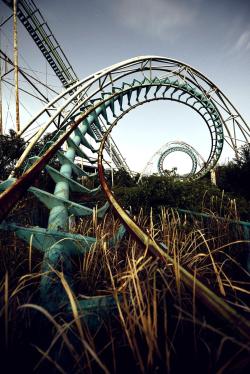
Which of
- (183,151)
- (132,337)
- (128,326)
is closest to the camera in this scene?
(132,337)

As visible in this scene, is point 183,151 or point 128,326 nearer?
point 128,326

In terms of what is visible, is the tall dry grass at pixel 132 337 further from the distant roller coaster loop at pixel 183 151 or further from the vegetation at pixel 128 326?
the distant roller coaster loop at pixel 183 151

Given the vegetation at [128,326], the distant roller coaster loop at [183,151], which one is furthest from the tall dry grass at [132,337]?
the distant roller coaster loop at [183,151]

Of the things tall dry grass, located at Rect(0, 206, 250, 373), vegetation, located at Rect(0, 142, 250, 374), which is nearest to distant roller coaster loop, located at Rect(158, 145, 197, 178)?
vegetation, located at Rect(0, 142, 250, 374)

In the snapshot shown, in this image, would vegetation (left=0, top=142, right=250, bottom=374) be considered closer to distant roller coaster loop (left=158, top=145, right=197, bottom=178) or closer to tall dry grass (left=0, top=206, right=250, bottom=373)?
tall dry grass (left=0, top=206, right=250, bottom=373)

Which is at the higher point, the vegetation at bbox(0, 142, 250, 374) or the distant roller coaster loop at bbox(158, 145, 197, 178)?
the distant roller coaster loop at bbox(158, 145, 197, 178)

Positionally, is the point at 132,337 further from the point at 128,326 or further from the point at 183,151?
the point at 183,151

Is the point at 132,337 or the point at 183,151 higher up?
the point at 183,151

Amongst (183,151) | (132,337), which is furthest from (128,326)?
(183,151)

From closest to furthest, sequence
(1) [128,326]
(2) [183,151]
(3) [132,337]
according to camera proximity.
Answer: (3) [132,337] < (1) [128,326] < (2) [183,151]

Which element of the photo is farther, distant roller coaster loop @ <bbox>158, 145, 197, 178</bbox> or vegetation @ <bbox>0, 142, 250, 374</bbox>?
distant roller coaster loop @ <bbox>158, 145, 197, 178</bbox>

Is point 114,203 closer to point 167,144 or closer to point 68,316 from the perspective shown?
point 68,316

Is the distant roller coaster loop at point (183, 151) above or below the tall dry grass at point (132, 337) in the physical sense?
above

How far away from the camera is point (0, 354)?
1100 mm
